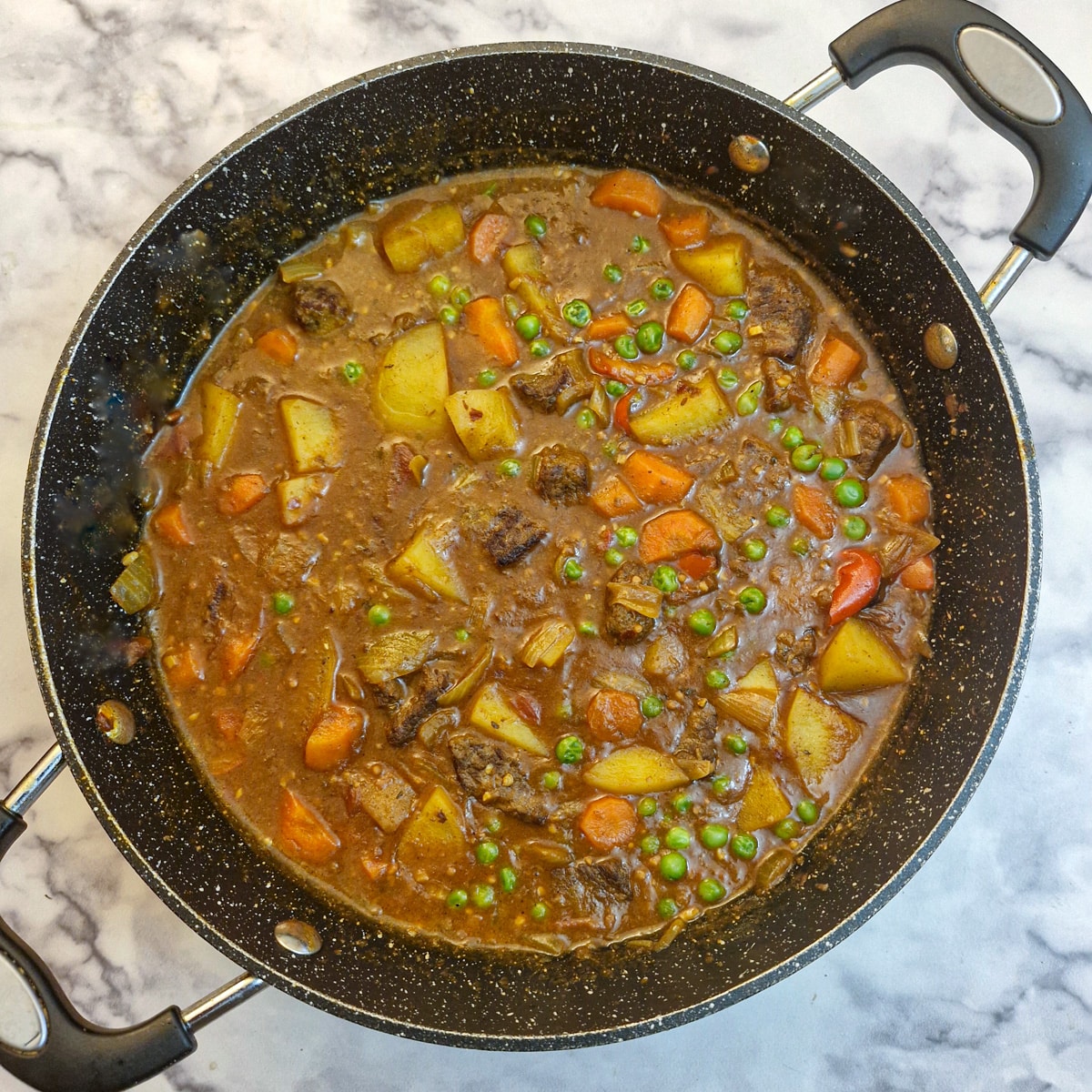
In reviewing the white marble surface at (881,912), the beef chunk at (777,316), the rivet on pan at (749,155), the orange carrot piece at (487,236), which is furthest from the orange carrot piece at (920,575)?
the orange carrot piece at (487,236)

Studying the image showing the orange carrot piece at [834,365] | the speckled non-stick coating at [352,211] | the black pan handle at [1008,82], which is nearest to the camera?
the black pan handle at [1008,82]

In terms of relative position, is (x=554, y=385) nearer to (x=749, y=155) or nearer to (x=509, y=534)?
(x=509, y=534)

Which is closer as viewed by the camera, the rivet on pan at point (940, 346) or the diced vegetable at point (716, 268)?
the rivet on pan at point (940, 346)

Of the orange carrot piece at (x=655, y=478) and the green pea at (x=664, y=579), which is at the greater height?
the orange carrot piece at (x=655, y=478)

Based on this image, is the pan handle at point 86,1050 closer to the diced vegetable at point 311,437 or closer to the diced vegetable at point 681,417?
the diced vegetable at point 311,437

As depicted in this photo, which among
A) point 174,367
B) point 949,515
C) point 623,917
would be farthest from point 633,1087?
point 174,367

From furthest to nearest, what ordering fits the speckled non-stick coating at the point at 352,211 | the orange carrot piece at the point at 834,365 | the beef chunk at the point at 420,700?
the orange carrot piece at the point at 834,365 < the beef chunk at the point at 420,700 < the speckled non-stick coating at the point at 352,211

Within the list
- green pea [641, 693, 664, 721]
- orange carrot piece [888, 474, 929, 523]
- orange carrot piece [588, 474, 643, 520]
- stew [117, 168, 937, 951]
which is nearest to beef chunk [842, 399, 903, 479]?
stew [117, 168, 937, 951]
